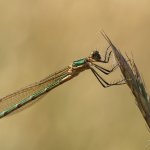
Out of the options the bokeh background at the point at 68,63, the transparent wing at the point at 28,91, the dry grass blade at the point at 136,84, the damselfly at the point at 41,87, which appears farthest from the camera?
the bokeh background at the point at 68,63

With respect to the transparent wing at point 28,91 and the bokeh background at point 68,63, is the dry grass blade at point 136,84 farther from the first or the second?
the bokeh background at point 68,63

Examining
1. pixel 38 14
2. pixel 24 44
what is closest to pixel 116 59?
pixel 24 44

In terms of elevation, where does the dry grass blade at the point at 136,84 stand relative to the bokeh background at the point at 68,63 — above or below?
below

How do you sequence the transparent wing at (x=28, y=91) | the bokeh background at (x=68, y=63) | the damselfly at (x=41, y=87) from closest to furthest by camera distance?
the damselfly at (x=41, y=87) → the transparent wing at (x=28, y=91) → the bokeh background at (x=68, y=63)

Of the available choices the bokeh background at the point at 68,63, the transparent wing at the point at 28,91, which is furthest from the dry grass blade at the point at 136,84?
the bokeh background at the point at 68,63

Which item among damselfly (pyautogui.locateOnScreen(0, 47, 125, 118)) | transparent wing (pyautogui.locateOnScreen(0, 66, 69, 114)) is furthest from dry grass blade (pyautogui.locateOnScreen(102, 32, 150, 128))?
transparent wing (pyautogui.locateOnScreen(0, 66, 69, 114))

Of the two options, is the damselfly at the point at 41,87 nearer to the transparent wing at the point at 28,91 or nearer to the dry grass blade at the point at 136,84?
the transparent wing at the point at 28,91

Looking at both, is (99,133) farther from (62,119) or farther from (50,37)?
(50,37)

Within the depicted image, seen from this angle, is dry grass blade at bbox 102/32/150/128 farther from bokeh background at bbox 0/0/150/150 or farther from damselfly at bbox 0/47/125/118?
bokeh background at bbox 0/0/150/150

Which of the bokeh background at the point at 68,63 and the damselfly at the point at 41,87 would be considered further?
the bokeh background at the point at 68,63
